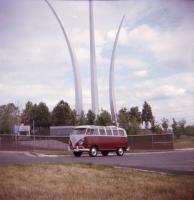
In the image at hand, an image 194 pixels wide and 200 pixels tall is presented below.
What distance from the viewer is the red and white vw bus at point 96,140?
19881 millimetres

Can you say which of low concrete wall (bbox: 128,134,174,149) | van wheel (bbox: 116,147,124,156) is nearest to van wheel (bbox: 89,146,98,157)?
van wheel (bbox: 116,147,124,156)

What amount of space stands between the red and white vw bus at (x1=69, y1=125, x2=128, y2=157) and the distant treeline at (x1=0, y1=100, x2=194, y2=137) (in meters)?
0.85

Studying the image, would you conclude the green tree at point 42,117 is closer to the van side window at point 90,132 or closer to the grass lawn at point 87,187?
the van side window at point 90,132

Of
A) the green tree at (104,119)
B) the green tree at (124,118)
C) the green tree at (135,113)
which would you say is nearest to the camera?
the green tree at (104,119)

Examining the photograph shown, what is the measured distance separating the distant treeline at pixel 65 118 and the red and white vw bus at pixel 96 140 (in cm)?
85

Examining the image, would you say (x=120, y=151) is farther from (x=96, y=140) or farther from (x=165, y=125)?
(x=165, y=125)

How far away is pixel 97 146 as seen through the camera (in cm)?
2067

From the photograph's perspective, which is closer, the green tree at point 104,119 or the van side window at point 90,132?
the van side window at point 90,132

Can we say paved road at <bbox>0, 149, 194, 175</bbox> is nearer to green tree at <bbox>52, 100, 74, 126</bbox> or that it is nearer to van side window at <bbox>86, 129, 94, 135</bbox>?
green tree at <bbox>52, 100, 74, 126</bbox>

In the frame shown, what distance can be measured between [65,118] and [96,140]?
356 centimetres

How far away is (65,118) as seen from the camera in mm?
17531

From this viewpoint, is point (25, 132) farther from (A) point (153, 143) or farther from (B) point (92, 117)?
(A) point (153, 143)

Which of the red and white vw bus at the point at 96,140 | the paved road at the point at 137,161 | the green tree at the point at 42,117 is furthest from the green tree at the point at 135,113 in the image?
the green tree at the point at 42,117

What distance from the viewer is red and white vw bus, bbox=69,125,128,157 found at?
19.9 meters
